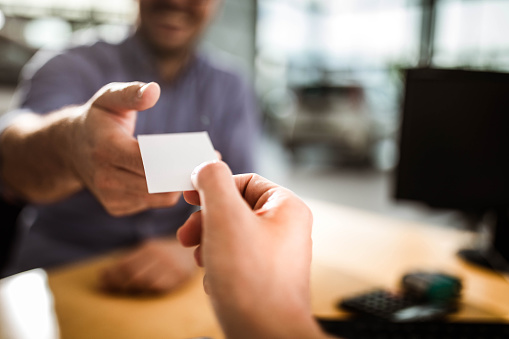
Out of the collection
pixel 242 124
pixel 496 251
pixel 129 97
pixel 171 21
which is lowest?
→ pixel 496 251

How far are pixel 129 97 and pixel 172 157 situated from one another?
7 cm

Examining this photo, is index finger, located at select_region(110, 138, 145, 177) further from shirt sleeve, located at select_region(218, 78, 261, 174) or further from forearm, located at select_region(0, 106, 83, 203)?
shirt sleeve, located at select_region(218, 78, 261, 174)

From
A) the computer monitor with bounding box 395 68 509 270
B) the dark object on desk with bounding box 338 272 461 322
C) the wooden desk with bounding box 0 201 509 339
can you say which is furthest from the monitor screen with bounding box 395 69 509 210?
the dark object on desk with bounding box 338 272 461 322

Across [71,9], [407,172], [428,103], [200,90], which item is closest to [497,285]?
[407,172]

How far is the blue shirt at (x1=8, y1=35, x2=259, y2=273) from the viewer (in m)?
0.89

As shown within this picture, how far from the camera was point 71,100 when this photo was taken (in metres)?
0.81

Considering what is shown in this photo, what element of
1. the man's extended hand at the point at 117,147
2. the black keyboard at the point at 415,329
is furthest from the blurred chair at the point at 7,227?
the black keyboard at the point at 415,329

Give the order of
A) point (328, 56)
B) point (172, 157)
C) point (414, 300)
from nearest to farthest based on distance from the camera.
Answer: point (172, 157) → point (414, 300) → point (328, 56)

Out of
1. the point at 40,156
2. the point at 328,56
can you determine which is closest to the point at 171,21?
the point at 40,156

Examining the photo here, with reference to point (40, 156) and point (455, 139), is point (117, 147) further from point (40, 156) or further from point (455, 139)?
point (455, 139)

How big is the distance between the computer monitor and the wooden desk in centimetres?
12

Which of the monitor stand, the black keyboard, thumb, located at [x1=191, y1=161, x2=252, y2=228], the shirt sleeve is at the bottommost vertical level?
the monitor stand

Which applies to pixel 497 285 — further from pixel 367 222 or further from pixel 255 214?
pixel 255 214

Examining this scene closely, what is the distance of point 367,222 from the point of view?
1.22m
